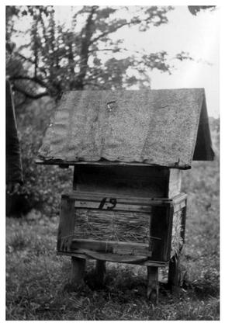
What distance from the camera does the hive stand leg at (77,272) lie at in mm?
4796

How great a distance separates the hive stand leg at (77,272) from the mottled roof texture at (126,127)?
47.5 inches

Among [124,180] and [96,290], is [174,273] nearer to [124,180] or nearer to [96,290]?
[96,290]

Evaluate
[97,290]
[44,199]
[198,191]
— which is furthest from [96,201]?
[198,191]

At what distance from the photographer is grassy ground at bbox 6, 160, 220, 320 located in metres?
4.44

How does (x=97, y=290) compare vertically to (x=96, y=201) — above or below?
below

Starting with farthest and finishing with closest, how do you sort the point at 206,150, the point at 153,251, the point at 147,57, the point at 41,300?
the point at 147,57
the point at 206,150
the point at 41,300
the point at 153,251

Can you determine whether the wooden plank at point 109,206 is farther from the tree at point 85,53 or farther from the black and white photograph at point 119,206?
the tree at point 85,53

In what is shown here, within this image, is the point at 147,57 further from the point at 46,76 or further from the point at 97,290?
the point at 97,290

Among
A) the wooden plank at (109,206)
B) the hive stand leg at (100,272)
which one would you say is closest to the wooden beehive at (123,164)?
the wooden plank at (109,206)

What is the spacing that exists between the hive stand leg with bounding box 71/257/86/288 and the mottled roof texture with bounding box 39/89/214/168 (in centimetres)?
121

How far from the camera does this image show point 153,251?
4.29 metres

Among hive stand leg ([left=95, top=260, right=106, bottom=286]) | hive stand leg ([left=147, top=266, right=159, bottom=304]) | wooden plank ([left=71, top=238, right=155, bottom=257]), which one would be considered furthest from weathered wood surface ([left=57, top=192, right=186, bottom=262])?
hive stand leg ([left=95, top=260, right=106, bottom=286])

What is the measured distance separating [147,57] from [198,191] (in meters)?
5.64

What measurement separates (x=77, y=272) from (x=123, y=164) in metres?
1.49
